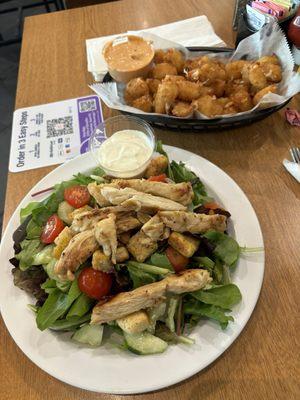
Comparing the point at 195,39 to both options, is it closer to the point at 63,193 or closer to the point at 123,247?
the point at 63,193

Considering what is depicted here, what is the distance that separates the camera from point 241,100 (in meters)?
1.43

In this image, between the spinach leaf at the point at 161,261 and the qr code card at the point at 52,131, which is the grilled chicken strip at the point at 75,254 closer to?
the spinach leaf at the point at 161,261

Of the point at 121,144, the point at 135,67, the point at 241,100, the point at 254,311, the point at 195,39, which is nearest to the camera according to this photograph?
the point at 254,311

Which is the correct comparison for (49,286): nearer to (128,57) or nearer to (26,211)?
(26,211)

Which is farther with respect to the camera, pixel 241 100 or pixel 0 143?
pixel 0 143

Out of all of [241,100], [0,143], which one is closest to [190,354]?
[241,100]

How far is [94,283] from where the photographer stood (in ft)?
3.21

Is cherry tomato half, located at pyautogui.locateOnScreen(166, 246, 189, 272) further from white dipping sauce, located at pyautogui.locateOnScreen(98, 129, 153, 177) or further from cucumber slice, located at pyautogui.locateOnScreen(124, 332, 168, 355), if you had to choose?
white dipping sauce, located at pyautogui.locateOnScreen(98, 129, 153, 177)

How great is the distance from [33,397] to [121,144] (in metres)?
0.83

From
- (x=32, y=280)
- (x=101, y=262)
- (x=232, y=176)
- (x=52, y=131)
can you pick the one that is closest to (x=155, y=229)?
(x=101, y=262)

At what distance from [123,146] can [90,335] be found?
652 mm

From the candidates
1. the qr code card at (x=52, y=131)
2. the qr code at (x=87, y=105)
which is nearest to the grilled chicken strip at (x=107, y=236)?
the qr code card at (x=52, y=131)

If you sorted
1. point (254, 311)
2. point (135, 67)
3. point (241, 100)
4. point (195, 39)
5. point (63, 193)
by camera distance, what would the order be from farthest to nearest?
point (195, 39) < point (135, 67) < point (241, 100) < point (63, 193) < point (254, 311)

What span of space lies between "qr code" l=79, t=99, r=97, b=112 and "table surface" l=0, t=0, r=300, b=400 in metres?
0.07
